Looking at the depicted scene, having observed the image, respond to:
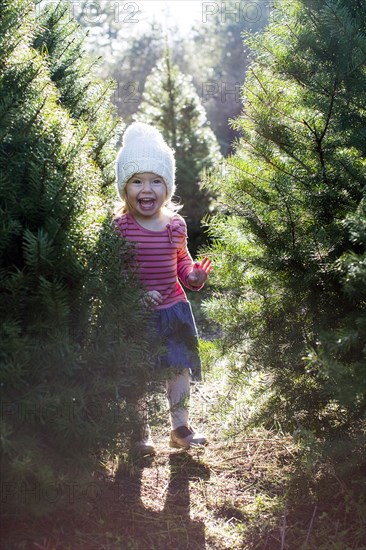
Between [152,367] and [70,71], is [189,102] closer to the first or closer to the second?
[70,71]

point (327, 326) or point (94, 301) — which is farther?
point (327, 326)

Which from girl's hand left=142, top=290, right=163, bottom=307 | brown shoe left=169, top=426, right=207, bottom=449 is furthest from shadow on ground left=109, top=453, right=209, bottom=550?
girl's hand left=142, top=290, right=163, bottom=307

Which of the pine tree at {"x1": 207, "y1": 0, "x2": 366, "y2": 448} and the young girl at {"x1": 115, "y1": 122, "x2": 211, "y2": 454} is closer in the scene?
the pine tree at {"x1": 207, "y1": 0, "x2": 366, "y2": 448}

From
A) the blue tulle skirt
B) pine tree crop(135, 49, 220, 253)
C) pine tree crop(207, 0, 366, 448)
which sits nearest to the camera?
pine tree crop(207, 0, 366, 448)

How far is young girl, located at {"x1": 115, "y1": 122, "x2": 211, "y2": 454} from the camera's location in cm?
350

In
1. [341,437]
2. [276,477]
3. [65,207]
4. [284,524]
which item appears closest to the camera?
[65,207]

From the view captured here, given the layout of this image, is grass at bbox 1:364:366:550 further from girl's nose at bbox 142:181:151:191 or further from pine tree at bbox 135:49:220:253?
pine tree at bbox 135:49:220:253

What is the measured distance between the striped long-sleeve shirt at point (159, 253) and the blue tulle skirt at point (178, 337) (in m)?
0.06

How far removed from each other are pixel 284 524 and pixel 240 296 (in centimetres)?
112

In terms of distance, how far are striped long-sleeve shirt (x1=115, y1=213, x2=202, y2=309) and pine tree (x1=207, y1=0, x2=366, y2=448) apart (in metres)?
0.47

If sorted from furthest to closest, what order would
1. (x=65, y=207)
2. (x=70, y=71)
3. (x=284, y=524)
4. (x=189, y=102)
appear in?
(x=189, y=102) → (x=70, y=71) → (x=284, y=524) → (x=65, y=207)

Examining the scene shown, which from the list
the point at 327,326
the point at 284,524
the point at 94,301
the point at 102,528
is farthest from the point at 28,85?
the point at 284,524

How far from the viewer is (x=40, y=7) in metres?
3.84

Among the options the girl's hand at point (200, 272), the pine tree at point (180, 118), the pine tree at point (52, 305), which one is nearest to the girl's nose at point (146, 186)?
the girl's hand at point (200, 272)
